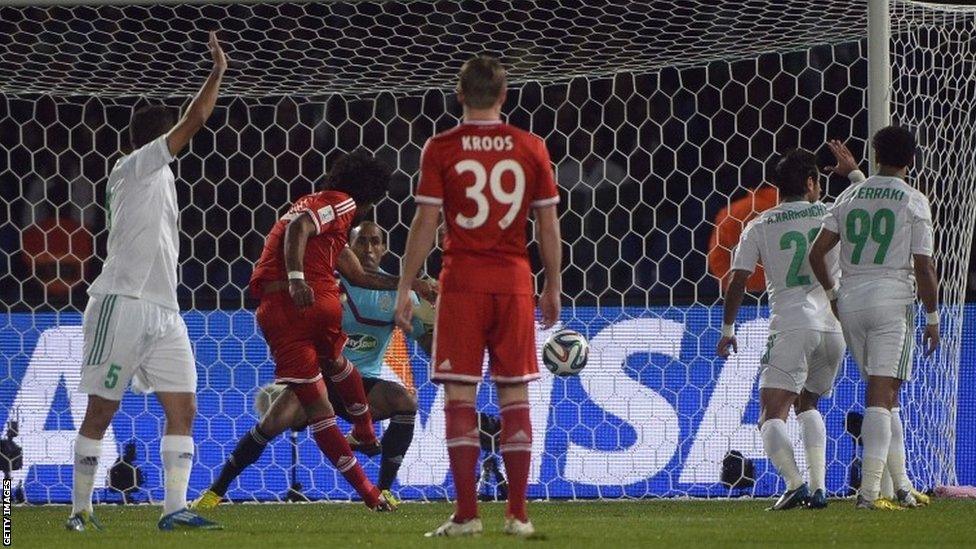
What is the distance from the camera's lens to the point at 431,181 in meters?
5.22

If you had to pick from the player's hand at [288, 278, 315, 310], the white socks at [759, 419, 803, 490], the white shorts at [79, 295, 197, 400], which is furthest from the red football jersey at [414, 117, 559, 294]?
the white socks at [759, 419, 803, 490]

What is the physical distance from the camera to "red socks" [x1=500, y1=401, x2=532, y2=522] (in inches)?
207

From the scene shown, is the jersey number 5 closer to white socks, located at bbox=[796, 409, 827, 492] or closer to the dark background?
white socks, located at bbox=[796, 409, 827, 492]

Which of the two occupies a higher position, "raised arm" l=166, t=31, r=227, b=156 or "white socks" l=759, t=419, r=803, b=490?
"raised arm" l=166, t=31, r=227, b=156

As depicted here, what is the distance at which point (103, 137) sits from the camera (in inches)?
416

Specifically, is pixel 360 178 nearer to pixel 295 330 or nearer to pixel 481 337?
pixel 295 330

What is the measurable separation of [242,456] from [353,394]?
0.62 metres

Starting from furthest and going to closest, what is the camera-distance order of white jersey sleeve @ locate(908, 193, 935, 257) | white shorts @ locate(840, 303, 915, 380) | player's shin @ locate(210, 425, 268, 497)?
player's shin @ locate(210, 425, 268, 497), white shorts @ locate(840, 303, 915, 380), white jersey sleeve @ locate(908, 193, 935, 257)

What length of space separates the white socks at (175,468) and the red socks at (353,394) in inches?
60.5

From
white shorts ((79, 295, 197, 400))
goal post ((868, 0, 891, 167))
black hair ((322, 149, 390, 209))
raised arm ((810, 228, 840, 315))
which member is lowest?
white shorts ((79, 295, 197, 400))

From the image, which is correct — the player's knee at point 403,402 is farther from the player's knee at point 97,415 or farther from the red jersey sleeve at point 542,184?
the red jersey sleeve at point 542,184

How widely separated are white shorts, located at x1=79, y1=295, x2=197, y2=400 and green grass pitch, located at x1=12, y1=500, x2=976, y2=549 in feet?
1.78

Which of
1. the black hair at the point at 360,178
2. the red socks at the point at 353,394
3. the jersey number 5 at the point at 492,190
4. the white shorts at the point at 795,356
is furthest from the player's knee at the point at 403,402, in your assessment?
the jersey number 5 at the point at 492,190

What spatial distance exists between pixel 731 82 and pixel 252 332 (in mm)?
3522
